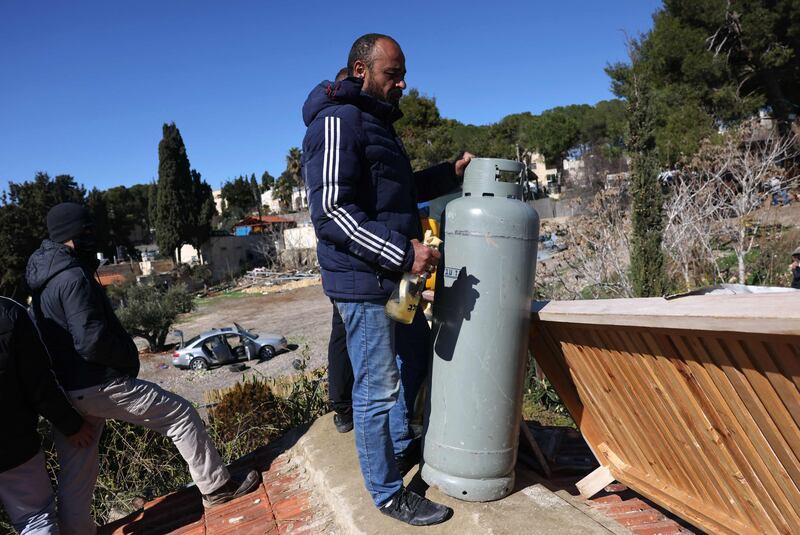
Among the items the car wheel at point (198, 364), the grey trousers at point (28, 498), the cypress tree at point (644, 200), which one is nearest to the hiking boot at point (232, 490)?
the grey trousers at point (28, 498)

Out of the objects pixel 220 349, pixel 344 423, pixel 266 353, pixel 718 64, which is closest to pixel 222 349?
pixel 220 349

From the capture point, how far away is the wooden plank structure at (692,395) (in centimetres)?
181

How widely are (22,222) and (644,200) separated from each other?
121 ft

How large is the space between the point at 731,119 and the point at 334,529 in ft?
73.4

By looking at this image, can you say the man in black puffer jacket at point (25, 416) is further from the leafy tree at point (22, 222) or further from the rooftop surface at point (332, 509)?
the leafy tree at point (22, 222)

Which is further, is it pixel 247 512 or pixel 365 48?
pixel 247 512

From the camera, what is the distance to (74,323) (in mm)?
2836

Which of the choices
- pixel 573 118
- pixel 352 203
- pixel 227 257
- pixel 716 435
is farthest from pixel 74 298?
pixel 573 118

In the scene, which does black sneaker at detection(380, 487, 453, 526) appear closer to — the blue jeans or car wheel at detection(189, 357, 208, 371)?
the blue jeans

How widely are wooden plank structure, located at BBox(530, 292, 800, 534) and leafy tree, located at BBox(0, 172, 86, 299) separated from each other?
32.0 meters

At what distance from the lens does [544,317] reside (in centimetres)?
257

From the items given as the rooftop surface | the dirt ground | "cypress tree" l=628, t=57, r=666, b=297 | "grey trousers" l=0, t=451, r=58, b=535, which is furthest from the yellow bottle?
"cypress tree" l=628, t=57, r=666, b=297

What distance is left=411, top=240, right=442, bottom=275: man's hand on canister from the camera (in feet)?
7.54

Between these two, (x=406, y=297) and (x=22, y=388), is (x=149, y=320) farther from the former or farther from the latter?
(x=406, y=297)
